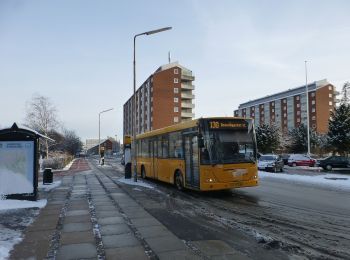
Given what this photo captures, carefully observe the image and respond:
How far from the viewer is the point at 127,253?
7.05 m

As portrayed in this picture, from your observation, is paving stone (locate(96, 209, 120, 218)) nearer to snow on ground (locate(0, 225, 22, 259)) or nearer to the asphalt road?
the asphalt road

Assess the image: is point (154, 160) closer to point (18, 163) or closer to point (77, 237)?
point (18, 163)

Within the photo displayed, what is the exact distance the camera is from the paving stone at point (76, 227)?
9191 millimetres

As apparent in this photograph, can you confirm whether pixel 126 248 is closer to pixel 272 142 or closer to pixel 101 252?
pixel 101 252

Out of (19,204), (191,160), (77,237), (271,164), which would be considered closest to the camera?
(77,237)

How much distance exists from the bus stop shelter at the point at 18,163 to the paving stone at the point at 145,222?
16.5 feet

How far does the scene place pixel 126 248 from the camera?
740cm

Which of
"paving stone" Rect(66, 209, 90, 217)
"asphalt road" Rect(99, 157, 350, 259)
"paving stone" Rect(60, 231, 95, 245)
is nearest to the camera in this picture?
"asphalt road" Rect(99, 157, 350, 259)

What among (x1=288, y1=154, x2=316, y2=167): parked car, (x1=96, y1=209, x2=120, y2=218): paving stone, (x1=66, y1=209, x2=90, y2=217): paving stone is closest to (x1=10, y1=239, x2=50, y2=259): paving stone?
(x1=96, y1=209, x2=120, y2=218): paving stone

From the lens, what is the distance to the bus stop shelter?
1334 cm

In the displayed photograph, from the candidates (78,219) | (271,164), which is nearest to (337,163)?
(271,164)

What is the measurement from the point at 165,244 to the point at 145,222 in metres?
2.41

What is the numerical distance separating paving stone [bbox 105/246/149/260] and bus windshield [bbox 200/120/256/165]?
765 centimetres

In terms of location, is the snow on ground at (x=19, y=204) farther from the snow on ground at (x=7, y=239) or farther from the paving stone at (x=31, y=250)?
the paving stone at (x=31, y=250)
